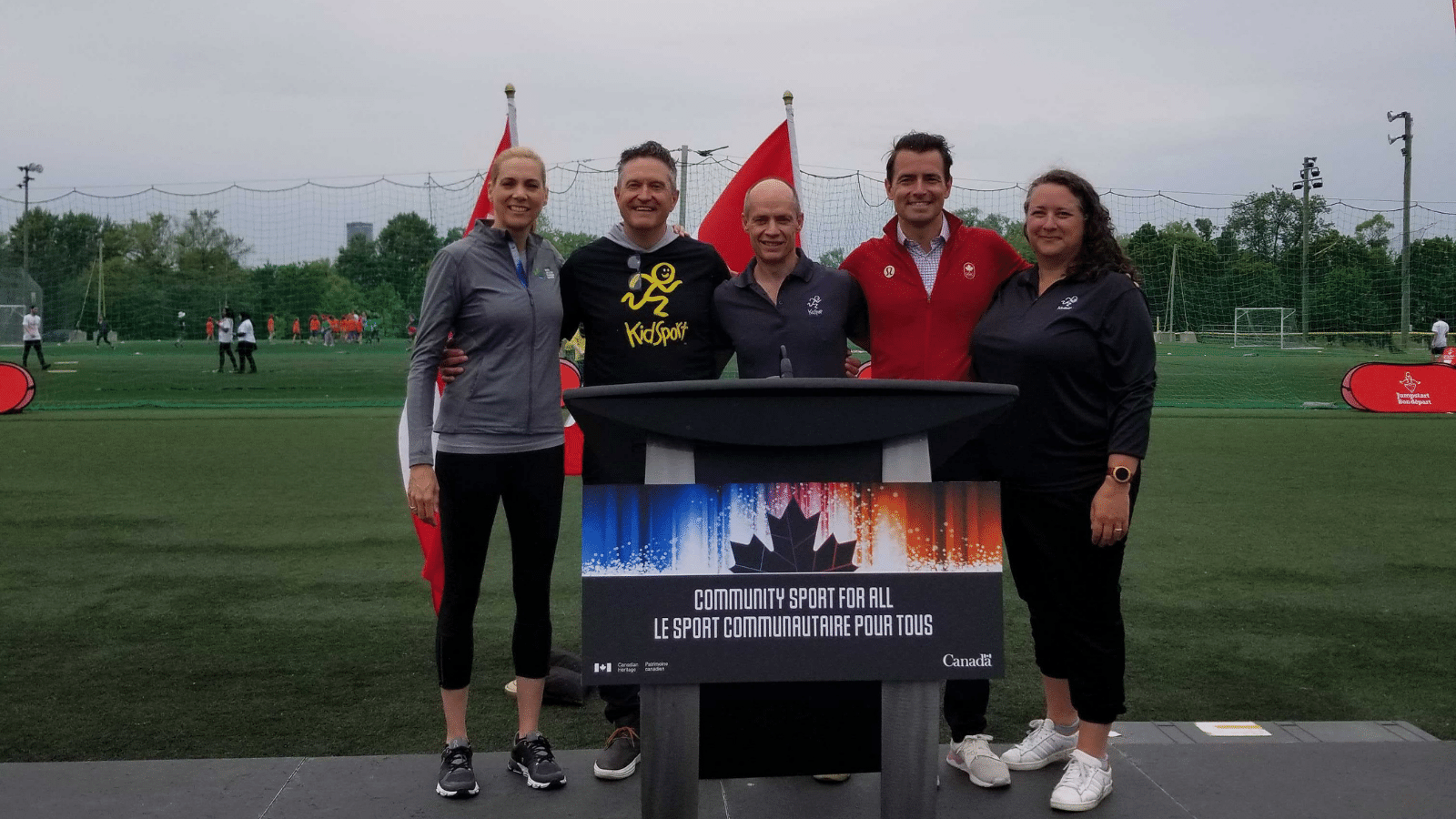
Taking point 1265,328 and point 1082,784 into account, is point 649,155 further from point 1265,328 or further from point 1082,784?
point 1265,328

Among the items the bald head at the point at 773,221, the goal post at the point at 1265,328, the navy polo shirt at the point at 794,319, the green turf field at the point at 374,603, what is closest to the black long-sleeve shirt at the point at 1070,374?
the navy polo shirt at the point at 794,319

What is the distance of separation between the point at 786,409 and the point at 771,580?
29 centimetres

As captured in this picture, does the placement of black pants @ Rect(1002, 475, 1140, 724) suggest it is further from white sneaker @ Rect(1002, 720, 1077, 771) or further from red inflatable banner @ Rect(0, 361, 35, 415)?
red inflatable banner @ Rect(0, 361, 35, 415)

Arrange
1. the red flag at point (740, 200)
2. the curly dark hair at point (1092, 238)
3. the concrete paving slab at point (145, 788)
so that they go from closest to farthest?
the concrete paving slab at point (145, 788) < the curly dark hair at point (1092, 238) < the red flag at point (740, 200)

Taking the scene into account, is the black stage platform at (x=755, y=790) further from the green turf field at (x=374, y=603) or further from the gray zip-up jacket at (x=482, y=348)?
the gray zip-up jacket at (x=482, y=348)

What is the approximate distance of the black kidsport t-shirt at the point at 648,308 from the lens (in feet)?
11.2

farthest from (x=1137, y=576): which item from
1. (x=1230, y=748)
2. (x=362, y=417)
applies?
(x=362, y=417)

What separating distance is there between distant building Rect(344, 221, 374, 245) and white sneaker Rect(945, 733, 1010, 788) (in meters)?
18.6

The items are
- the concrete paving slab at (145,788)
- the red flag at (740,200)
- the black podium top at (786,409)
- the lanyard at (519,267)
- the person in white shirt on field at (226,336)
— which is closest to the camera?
the black podium top at (786,409)

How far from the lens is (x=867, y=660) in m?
2.04

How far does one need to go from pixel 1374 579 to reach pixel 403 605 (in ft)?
15.4

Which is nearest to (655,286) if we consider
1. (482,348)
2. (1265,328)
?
(482,348)

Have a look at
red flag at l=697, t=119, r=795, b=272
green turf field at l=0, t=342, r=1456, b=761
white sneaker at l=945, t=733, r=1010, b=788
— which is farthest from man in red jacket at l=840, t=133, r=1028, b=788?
red flag at l=697, t=119, r=795, b=272

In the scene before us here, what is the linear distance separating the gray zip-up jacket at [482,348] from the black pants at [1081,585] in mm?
1334
